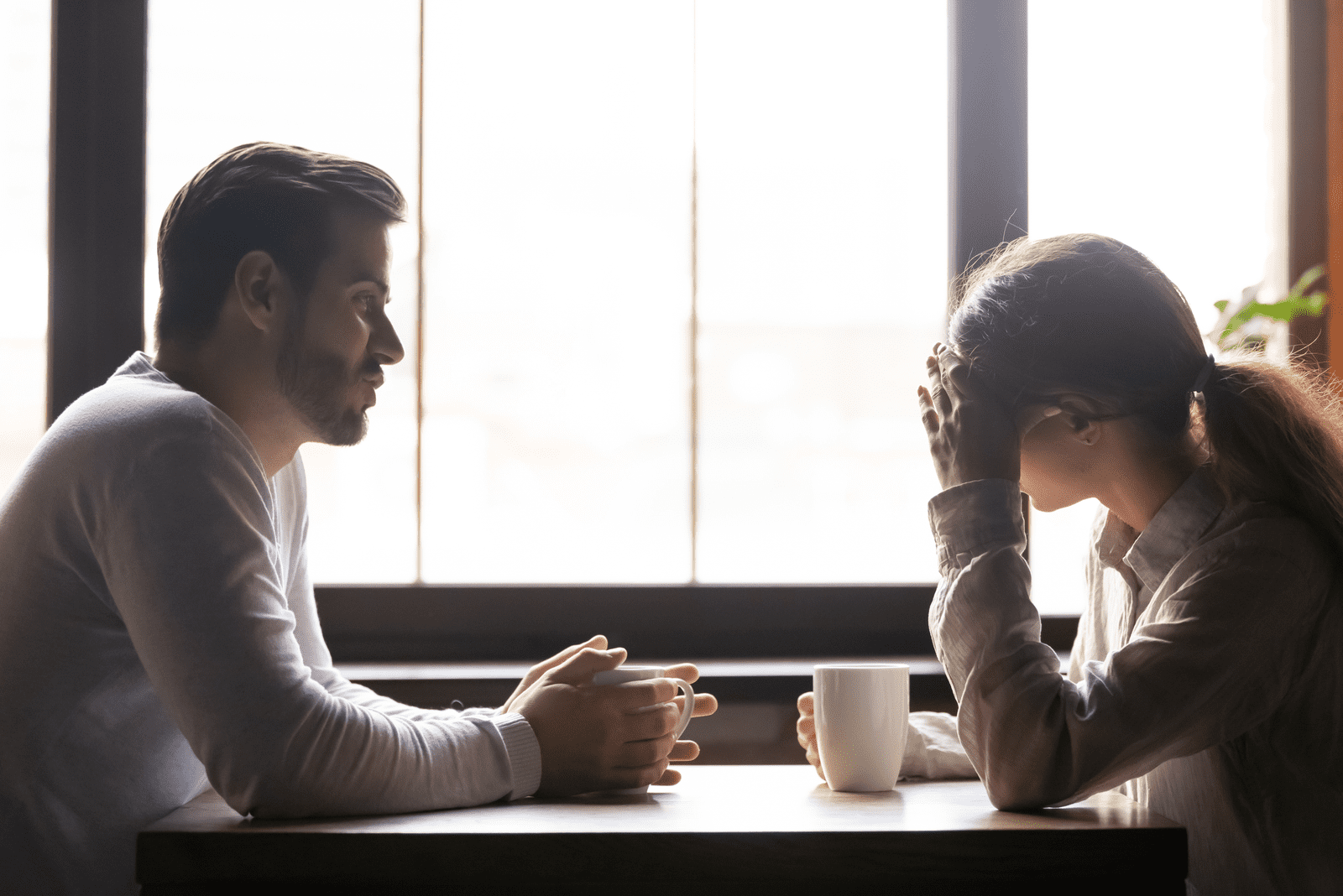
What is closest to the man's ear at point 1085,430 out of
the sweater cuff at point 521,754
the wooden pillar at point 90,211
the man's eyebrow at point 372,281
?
the sweater cuff at point 521,754

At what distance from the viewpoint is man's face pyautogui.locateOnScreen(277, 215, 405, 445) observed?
1140 mm

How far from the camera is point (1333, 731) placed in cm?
99

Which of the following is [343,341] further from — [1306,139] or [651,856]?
[1306,139]

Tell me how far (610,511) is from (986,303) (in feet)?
3.04

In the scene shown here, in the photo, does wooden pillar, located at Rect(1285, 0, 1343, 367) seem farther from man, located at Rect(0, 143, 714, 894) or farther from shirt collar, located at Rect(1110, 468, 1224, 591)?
man, located at Rect(0, 143, 714, 894)

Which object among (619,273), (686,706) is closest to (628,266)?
(619,273)

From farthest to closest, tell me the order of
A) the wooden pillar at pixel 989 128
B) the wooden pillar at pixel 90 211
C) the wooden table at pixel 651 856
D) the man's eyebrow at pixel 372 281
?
the wooden pillar at pixel 989 128 < the wooden pillar at pixel 90 211 < the man's eyebrow at pixel 372 281 < the wooden table at pixel 651 856

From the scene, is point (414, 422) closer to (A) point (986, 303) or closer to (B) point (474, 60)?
(B) point (474, 60)

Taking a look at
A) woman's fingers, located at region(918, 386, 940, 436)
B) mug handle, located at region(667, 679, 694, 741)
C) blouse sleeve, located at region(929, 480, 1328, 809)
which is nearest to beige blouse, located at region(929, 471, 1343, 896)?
blouse sleeve, located at region(929, 480, 1328, 809)

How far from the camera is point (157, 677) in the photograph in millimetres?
899

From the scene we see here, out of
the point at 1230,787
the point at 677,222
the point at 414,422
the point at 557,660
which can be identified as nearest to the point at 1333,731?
the point at 1230,787

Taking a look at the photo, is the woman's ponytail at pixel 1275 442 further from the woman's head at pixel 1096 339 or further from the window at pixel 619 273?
the window at pixel 619 273

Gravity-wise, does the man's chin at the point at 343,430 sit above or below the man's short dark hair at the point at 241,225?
below

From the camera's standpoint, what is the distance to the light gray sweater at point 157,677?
879 mm
